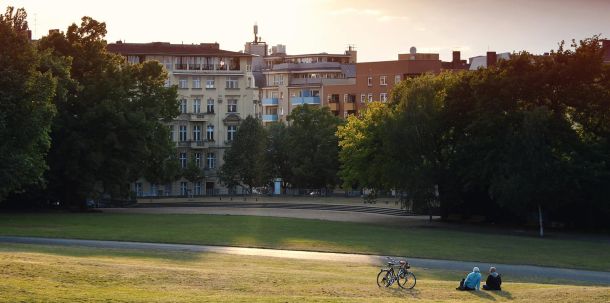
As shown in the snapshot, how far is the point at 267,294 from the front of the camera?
3500cm

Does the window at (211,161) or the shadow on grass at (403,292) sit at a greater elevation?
the window at (211,161)

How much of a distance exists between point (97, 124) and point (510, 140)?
125 ft

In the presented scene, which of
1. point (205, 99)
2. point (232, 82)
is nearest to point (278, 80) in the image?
point (232, 82)

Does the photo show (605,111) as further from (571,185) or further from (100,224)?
(100,224)

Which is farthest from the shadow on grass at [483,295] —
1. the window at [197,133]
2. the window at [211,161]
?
the window at [197,133]

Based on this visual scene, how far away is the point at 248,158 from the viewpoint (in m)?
139

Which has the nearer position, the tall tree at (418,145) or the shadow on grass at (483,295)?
the shadow on grass at (483,295)

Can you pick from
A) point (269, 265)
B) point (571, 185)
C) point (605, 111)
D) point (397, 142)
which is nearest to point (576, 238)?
point (571, 185)

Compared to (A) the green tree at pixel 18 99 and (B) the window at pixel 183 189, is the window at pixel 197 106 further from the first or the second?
(A) the green tree at pixel 18 99

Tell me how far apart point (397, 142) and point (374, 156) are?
8.08m

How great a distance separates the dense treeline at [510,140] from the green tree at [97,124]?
22731mm

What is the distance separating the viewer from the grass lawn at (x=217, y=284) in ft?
106

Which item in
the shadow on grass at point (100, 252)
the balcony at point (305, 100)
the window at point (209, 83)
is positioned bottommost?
the shadow on grass at point (100, 252)

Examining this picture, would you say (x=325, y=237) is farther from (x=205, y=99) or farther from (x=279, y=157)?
(x=205, y=99)
